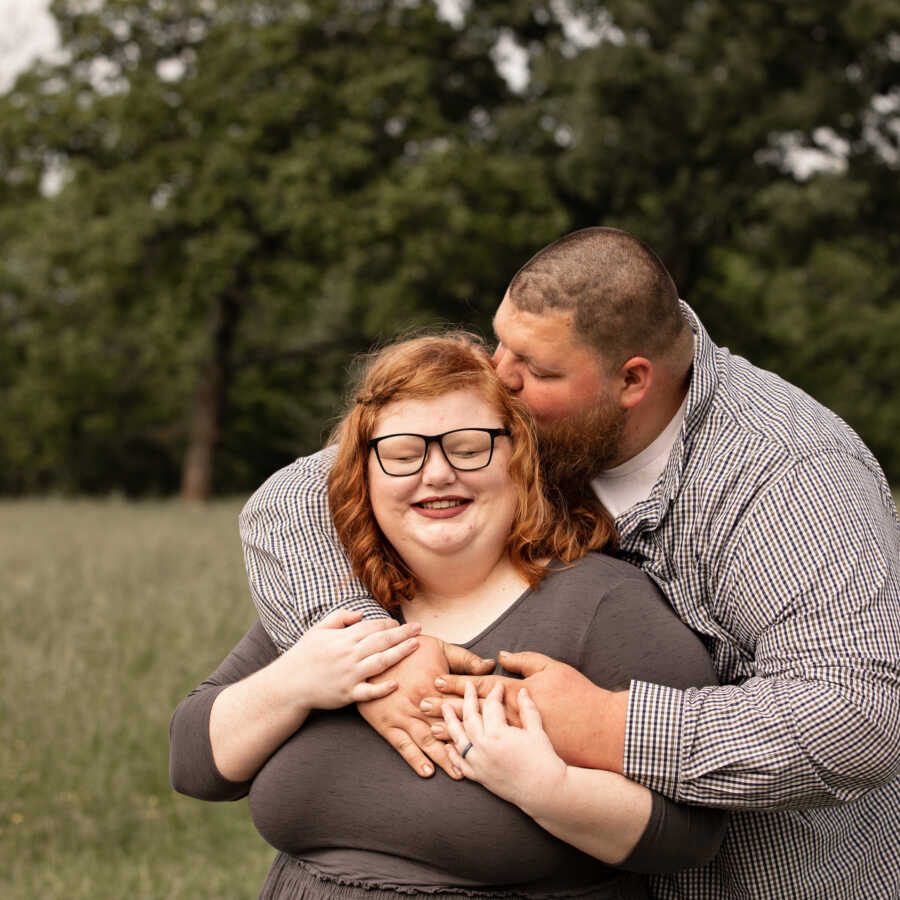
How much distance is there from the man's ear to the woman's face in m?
0.36

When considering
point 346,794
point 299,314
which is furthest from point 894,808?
point 299,314

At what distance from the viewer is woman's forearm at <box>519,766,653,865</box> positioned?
7.02 feet

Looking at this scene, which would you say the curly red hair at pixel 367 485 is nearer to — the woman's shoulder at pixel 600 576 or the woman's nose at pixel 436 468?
the woman's shoulder at pixel 600 576

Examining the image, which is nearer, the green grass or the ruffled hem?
the ruffled hem

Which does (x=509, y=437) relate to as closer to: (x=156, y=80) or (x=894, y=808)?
(x=894, y=808)

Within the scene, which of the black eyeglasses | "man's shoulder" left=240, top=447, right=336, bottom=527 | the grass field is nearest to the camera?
the black eyeglasses

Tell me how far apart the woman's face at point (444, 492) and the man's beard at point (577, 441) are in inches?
6.4

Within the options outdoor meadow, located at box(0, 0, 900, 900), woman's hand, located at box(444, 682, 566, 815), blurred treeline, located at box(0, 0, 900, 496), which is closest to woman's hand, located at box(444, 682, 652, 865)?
woman's hand, located at box(444, 682, 566, 815)

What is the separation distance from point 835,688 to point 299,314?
2279 cm

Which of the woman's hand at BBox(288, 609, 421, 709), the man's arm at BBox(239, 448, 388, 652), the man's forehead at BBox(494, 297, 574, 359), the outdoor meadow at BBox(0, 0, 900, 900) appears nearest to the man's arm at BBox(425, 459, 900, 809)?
the woman's hand at BBox(288, 609, 421, 709)

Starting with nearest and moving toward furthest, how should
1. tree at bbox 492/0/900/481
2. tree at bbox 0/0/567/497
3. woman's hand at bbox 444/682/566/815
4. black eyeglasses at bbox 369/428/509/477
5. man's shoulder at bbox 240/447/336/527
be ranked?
woman's hand at bbox 444/682/566/815 → black eyeglasses at bbox 369/428/509/477 → man's shoulder at bbox 240/447/336/527 → tree at bbox 492/0/900/481 → tree at bbox 0/0/567/497

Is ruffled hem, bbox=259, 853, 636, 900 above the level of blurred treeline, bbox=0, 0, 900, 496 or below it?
above

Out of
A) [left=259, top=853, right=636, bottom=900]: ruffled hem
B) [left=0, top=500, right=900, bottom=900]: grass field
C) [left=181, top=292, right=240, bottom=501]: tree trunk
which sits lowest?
[left=181, top=292, right=240, bottom=501]: tree trunk

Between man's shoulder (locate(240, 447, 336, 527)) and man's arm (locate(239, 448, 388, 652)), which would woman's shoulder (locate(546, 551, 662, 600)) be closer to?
man's arm (locate(239, 448, 388, 652))
